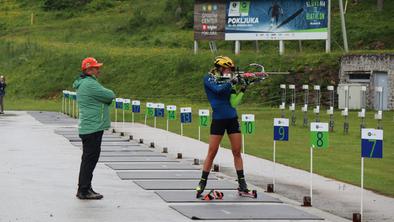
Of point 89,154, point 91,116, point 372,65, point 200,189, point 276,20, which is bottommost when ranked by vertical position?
point 200,189

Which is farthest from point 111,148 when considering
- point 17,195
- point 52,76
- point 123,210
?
point 52,76

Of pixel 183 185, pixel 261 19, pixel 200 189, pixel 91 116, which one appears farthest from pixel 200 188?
pixel 261 19

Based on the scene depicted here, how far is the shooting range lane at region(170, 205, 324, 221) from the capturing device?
13.5 metres

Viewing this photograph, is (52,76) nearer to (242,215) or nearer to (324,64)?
(324,64)

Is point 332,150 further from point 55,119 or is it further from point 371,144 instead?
point 55,119

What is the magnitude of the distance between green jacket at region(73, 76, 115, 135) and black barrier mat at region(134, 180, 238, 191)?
6.23 ft

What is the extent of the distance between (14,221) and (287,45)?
53614mm

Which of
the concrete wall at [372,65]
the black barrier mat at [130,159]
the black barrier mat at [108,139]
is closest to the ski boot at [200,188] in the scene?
the black barrier mat at [130,159]

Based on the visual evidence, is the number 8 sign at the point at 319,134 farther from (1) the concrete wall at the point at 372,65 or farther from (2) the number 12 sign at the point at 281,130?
(1) the concrete wall at the point at 372,65

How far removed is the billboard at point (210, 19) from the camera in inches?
2287

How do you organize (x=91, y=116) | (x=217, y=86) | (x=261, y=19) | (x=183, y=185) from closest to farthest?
(x=217, y=86) → (x=91, y=116) → (x=183, y=185) → (x=261, y=19)

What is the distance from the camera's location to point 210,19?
191 feet

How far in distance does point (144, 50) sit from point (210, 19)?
9399 millimetres

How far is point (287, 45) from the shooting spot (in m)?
65.5
